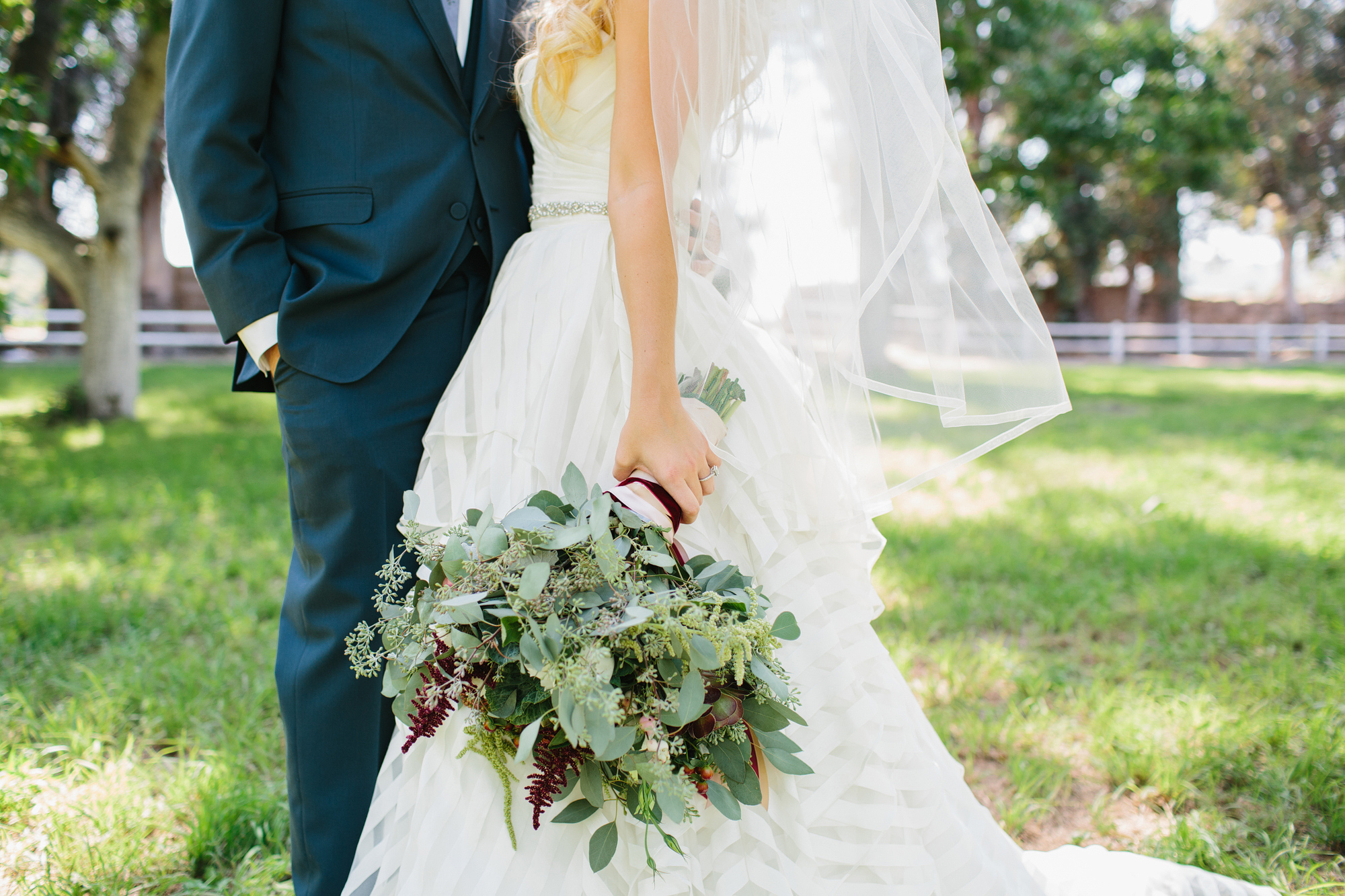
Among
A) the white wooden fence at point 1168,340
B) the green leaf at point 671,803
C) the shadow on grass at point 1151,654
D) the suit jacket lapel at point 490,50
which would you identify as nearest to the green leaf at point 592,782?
the green leaf at point 671,803

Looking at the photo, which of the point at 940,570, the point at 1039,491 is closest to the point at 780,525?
the point at 940,570

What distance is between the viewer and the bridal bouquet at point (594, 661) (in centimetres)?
101

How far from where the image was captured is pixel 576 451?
4.55ft

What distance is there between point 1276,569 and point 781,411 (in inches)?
131

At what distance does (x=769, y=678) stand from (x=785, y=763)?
15 centimetres

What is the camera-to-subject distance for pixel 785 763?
115 cm

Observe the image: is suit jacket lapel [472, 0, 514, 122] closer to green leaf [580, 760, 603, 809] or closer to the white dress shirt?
the white dress shirt

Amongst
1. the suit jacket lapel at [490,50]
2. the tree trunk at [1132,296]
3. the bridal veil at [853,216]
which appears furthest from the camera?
the tree trunk at [1132,296]

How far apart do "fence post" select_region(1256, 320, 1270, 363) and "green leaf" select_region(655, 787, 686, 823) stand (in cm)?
2043

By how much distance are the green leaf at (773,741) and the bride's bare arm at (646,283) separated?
0.33m

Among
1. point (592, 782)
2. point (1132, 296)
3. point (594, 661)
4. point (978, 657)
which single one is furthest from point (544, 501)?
point (1132, 296)

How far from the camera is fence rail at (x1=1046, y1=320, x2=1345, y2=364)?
17094 millimetres

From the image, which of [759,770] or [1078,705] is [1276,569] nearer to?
[1078,705]

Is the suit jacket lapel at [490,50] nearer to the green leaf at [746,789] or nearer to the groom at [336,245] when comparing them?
the groom at [336,245]
